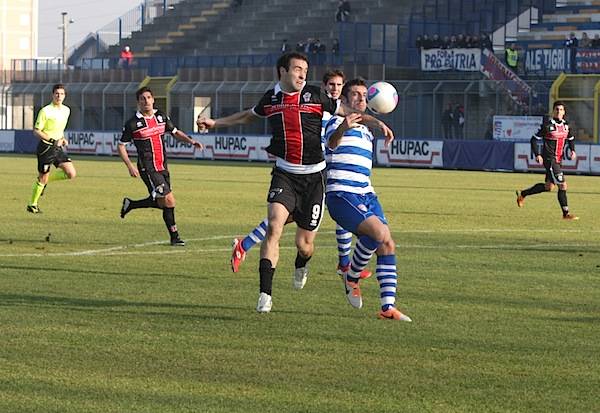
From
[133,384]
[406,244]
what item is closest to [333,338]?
[133,384]

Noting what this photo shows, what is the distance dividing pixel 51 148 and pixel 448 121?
26379 mm

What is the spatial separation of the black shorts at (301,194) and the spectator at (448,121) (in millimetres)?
36580

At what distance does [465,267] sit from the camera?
14805 millimetres

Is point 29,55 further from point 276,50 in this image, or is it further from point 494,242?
point 494,242

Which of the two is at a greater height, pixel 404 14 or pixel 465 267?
pixel 404 14

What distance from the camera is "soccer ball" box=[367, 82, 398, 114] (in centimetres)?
1159

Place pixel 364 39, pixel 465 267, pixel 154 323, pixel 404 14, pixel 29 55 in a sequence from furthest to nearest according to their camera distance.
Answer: pixel 29 55
pixel 404 14
pixel 364 39
pixel 465 267
pixel 154 323

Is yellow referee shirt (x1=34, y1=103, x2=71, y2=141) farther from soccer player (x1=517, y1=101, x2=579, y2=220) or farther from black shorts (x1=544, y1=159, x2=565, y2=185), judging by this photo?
black shorts (x1=544, y1=159, x2=565, y2=185)

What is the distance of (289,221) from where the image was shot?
40.0 ft

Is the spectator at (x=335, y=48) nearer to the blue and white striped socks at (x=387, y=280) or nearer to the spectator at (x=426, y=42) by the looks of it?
the spectator at (x=426, y=42)

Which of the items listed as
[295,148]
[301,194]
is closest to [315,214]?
[301,194]

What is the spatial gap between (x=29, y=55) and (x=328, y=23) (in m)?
43.9

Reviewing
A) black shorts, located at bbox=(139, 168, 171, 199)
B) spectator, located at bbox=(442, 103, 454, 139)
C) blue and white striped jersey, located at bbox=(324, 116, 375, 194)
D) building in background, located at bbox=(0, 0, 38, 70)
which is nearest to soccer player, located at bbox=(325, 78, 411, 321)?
blue and white striped jersey, located at bbox=(324, 116, 375, 194)

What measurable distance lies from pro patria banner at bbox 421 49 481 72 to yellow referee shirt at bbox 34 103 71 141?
28.1 metres
